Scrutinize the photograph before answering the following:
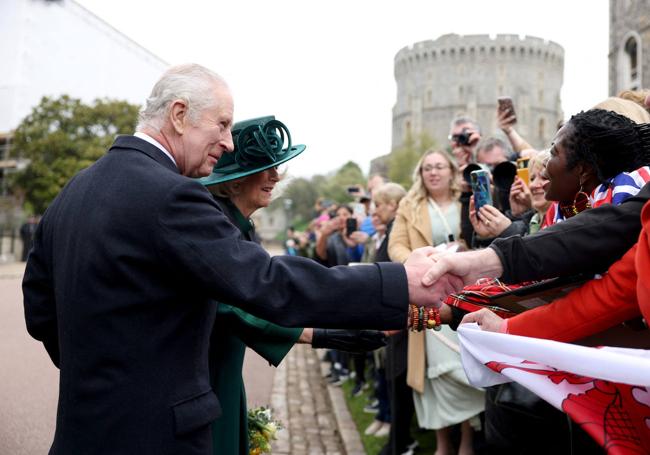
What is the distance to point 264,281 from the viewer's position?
2045 millimetres

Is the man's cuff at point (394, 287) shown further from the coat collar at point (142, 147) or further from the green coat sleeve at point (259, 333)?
the coat collar at point (142, 147)

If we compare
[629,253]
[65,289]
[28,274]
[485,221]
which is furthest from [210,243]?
[485,221]

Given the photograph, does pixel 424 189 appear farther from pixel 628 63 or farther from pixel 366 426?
pixel 628 63

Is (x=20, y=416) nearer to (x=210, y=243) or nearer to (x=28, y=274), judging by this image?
(x=28, y=274)

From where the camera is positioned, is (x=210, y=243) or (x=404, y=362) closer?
(x=210, y=243)

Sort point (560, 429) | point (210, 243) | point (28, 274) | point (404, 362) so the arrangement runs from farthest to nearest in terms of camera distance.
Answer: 1. point (404, 362)
2. point (560, 429)
3. point (28, 274)
4. point (210, 243)

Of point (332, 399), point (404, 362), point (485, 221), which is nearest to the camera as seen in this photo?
point (485, 221)

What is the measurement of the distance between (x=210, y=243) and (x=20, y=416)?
10.7 ft

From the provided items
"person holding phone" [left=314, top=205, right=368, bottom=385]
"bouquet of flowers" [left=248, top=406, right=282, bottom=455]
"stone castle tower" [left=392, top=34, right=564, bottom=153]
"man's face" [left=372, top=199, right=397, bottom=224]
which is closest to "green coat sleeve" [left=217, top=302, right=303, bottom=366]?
"bouquet of flowers" [left=248, top=406, right=282, bottom=455]

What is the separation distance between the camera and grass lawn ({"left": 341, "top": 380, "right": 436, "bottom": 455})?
595 centimetres

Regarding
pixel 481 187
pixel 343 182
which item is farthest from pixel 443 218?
pixel 343 182

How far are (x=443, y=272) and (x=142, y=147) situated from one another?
46.6 inches

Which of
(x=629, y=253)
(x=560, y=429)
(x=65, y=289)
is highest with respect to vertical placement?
(x=629, y=253)

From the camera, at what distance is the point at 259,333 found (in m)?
2.82
